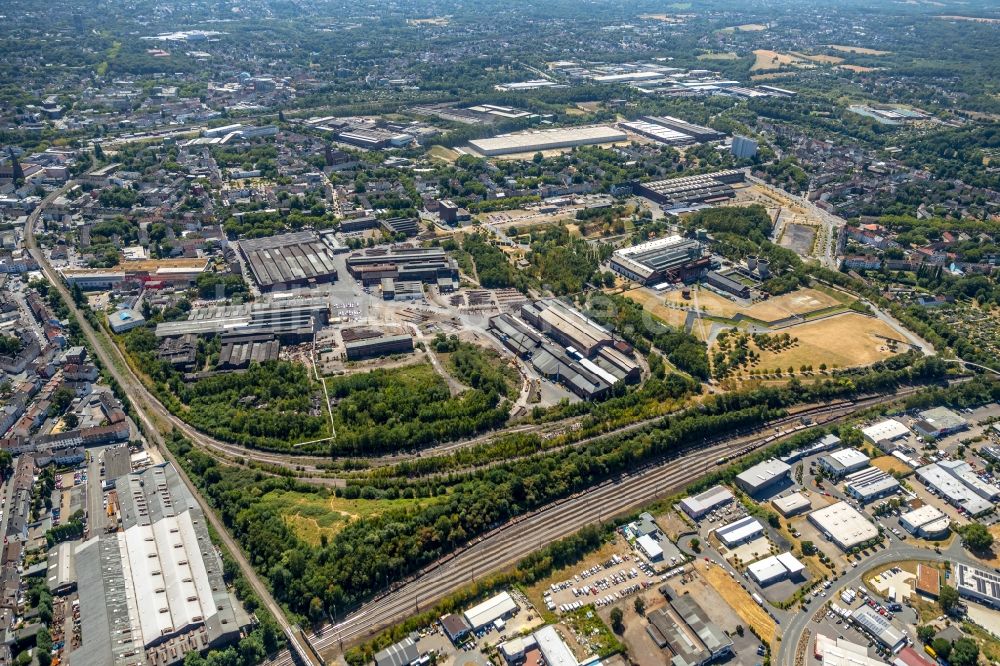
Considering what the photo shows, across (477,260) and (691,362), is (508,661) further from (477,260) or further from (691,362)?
(477,260)

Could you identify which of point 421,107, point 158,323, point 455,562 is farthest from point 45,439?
point 421,107

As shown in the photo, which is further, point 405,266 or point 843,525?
point 405,266

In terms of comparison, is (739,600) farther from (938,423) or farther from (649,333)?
(649,333)

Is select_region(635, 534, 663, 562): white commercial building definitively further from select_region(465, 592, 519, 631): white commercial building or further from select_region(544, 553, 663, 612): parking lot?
select_region(465, 592, 519, 631): white commercial building

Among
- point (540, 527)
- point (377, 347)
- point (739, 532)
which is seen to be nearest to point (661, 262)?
point (377, 347)

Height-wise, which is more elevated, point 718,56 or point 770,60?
point 718,56

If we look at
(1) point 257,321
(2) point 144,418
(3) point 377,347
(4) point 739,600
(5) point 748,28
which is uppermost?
(5) point 748,28

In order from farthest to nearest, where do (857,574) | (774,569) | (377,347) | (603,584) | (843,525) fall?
(377,347), (843,525), (857,574), (774,569), (603,584)
